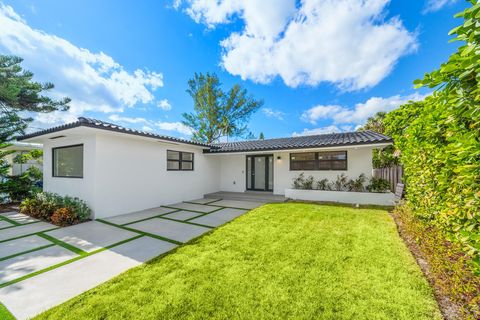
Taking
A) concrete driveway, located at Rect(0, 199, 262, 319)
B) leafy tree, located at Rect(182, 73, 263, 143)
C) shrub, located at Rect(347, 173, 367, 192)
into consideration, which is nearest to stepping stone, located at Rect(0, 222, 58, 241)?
concrete driveway, located at Rect(0, 199, 262, 319)

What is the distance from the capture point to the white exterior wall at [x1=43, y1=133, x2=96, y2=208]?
6395mm

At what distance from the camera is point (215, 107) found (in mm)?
20406

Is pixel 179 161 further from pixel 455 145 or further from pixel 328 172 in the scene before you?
pixel 455 145

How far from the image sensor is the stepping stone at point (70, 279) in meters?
2.48

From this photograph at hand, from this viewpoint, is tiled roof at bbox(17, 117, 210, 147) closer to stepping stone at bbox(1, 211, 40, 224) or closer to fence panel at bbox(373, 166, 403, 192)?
stepping stone at bbox(1, 211, 40, 224)

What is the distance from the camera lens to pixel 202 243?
4.32 m

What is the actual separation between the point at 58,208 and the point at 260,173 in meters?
8.94

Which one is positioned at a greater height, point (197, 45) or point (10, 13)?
point (197, 45)

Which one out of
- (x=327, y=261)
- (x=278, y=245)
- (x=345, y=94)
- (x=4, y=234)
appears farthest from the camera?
(x=345, y=94)

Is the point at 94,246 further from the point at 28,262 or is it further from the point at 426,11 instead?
the point at 426,11

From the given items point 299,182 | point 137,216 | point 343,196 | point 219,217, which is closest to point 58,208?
point 137,216

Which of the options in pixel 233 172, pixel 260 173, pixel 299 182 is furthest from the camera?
pixel 233 172

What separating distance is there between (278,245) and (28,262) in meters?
4.83

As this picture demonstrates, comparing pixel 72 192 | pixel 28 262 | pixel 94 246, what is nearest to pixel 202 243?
pixel 94 246
